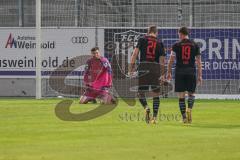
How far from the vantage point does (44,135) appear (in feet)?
44.4

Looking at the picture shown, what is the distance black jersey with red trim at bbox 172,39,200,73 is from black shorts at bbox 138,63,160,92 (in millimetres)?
578

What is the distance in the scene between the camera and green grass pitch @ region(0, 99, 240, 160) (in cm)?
1049

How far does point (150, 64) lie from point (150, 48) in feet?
1.55

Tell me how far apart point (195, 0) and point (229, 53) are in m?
2.95

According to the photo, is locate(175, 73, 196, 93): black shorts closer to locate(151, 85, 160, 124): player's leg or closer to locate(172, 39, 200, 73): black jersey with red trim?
locate(172, 39, 200, 73): black jersey with red trim

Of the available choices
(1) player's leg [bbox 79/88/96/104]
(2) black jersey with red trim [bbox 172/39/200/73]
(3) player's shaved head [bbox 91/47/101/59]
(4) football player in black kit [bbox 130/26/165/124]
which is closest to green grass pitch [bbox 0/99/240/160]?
(4) football player in black kit [bbox 130/26/165/124]

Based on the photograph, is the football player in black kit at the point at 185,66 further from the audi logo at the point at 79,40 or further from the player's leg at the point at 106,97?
the audi logo at the point at 79,40

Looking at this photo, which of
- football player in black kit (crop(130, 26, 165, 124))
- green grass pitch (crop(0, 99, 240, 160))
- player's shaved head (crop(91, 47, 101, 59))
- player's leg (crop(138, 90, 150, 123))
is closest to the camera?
green grass pitch (crop(0, 99, 240, 160))

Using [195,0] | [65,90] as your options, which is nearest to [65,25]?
[65,90]

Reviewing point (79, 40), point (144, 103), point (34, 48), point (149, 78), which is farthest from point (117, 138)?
point (34, 48)

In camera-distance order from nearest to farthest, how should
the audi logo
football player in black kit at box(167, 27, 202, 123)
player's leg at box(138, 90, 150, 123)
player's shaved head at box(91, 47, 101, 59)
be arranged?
player's leg at box(138, 90, 150, 123) < football player in black kit at box(167, 27, 202, 123) < player's shaved head at box(91, 47, 101, 59) < the audi logo

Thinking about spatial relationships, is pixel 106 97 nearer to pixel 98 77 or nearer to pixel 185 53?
pixel 98 77

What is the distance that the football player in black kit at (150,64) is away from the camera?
16906 millimetres

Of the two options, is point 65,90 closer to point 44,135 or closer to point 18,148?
point 44,135
